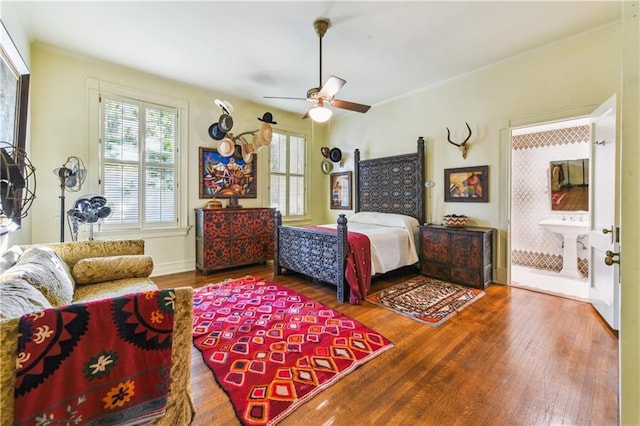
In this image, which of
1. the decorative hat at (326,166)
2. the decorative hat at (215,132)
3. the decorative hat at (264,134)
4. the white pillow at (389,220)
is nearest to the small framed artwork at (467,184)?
the white pillow at (389,220)

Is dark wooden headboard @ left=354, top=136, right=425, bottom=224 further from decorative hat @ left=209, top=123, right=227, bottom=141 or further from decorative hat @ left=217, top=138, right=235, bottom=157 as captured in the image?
decorative hat @ left=209, top=123, right=227, bottom=141

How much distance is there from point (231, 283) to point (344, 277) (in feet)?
5.51

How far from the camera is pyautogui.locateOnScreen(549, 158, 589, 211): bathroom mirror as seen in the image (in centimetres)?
444

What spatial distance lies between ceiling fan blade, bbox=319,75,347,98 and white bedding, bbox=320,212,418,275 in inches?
72.6

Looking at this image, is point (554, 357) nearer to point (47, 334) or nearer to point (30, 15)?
point (47, 334)

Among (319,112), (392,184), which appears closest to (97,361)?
(319,112)

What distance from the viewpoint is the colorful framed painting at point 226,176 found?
16.0 feet

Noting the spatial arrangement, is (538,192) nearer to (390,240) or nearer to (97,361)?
(390,240)

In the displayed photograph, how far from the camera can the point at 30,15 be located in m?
2.88

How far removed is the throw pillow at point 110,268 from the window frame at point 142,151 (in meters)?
1.77

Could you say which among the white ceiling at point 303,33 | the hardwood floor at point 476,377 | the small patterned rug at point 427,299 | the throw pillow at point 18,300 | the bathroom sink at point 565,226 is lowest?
the hardwood floor at point 476,377

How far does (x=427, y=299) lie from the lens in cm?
337

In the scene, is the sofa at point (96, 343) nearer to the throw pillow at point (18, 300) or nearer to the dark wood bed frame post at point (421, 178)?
the throw pillow at point (18, 300)

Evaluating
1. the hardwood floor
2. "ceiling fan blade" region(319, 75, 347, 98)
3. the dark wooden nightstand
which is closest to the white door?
the hardwood floor
